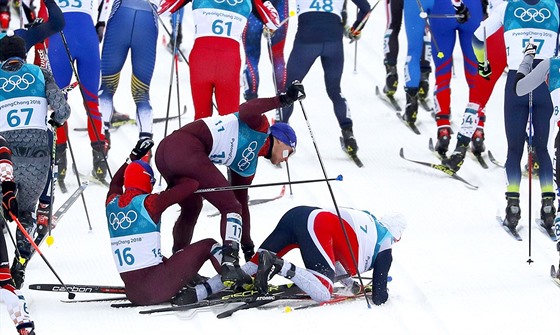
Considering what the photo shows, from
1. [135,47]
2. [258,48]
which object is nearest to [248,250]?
[135,47]

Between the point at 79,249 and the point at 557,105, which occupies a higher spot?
the point at 557,105

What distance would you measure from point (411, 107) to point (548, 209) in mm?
2292

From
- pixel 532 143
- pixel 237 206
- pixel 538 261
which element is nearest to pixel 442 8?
pixel 532 143

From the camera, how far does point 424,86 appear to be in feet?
36.3

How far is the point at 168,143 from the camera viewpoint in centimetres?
741

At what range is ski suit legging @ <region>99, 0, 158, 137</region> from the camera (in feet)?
30.7

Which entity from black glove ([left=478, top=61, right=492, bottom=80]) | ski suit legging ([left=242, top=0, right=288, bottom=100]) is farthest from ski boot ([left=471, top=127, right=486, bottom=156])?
ski suit legging ([left=242, top=0, right=288, bottom=100])

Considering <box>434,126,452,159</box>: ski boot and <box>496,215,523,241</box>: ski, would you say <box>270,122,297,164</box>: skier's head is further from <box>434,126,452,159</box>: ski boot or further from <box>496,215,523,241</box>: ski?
<box>434,126,452,159</box>: ski boot

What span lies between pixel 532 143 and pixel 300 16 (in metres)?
2.23

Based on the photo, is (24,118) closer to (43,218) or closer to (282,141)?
(43,218)

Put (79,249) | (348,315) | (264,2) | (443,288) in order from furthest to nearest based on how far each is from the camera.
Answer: (264,2) → (79,249) → (443,288) → (348,315)

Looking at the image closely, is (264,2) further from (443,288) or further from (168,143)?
(443,288)

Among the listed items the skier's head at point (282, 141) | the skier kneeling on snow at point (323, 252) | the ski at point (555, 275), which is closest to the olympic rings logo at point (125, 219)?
the skier kneeling on snow at point (323, 252)

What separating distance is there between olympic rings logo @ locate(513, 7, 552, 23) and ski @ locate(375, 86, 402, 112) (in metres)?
2.81
